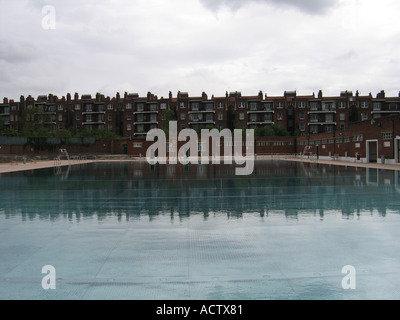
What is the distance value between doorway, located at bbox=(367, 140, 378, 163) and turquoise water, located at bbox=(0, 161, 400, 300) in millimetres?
29815

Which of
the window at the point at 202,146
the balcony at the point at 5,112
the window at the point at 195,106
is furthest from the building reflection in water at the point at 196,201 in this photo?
the balcony at the point at 5,112

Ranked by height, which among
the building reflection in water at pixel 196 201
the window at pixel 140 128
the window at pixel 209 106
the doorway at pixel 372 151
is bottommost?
the building reflection in water at pixel 196 201

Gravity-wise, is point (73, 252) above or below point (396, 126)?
below

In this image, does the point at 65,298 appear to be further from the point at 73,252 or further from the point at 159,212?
the point at 159,212

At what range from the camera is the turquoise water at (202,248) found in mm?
5328

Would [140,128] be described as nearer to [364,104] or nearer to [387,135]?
[364,104]

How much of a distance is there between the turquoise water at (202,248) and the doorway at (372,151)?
1174 inches

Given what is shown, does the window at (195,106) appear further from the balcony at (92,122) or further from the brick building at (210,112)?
the balcony at (92,122)

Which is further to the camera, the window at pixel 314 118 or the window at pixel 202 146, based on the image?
the window at pixel 314 118

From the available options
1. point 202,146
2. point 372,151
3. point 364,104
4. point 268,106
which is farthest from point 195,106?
point 372,151

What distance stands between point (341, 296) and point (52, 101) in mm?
105462

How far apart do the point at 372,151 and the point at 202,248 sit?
127ft

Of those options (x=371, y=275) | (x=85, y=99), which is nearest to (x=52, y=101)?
(x=85, y=99)
